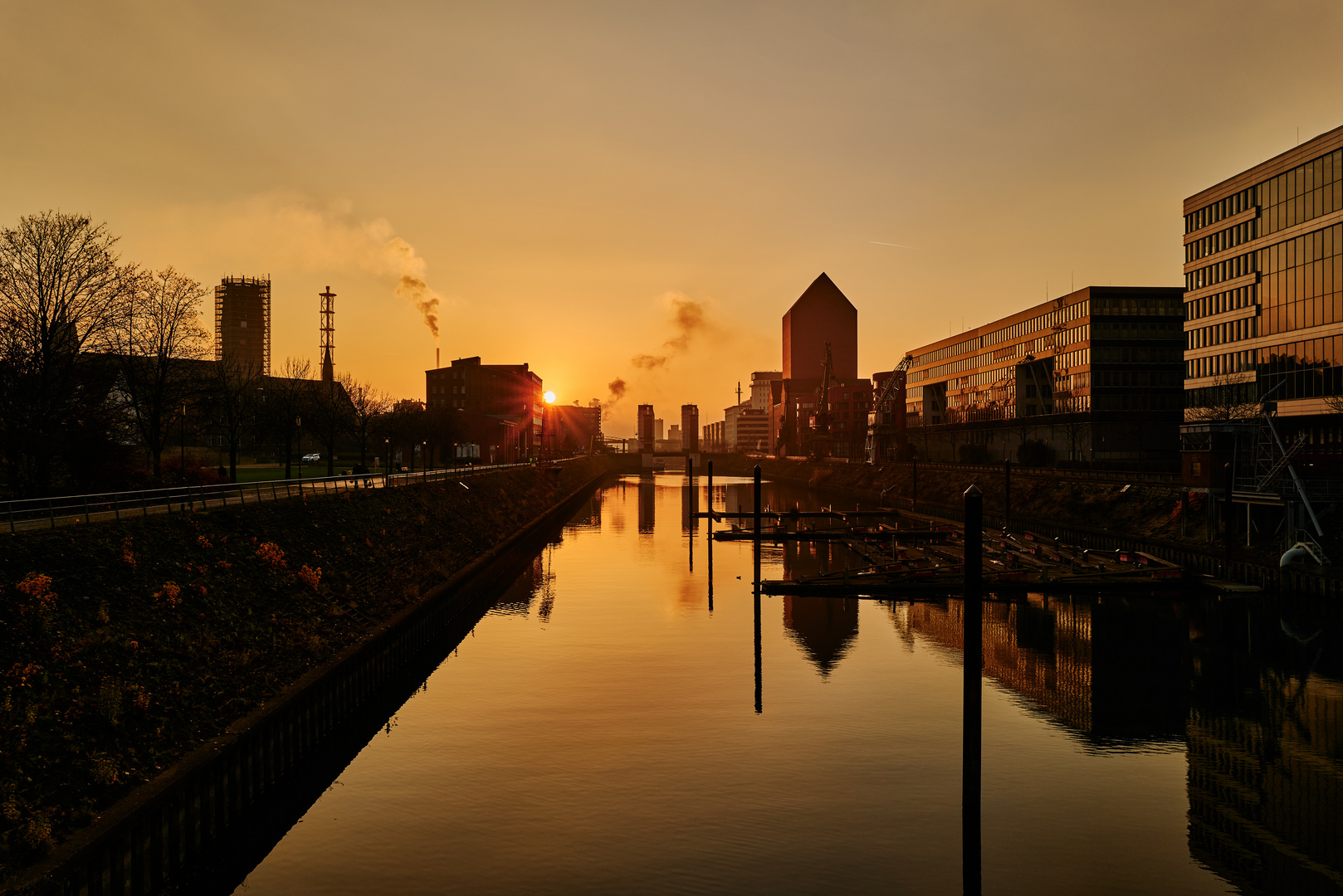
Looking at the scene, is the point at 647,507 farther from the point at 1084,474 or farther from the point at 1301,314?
the point at 1301,314

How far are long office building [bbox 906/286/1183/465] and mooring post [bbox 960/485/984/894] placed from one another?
284 ft

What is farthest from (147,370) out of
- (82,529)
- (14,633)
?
(14,633)

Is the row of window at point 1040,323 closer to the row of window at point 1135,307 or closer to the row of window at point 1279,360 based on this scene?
the row of window at point 1135,307

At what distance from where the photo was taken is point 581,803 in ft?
65.7

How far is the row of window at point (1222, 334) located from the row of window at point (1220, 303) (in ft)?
3.70

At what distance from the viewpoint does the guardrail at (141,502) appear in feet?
79.9

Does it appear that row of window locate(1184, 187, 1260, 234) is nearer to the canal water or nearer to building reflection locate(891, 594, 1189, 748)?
the canal water

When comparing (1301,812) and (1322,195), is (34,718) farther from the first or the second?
(1322,195)

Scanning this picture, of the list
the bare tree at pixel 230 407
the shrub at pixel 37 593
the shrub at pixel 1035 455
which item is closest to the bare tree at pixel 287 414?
the bare tree at pixel 230 407

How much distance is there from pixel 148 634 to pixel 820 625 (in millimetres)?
→ 27239

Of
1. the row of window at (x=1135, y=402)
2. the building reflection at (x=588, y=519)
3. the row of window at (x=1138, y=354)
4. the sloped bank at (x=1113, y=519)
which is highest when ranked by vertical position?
the row of window at (x=1138, y=354)

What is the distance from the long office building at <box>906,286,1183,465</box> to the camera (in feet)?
351

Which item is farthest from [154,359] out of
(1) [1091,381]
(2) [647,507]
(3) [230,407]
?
(1) [1091,381]

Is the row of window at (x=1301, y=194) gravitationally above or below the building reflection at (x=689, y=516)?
above
